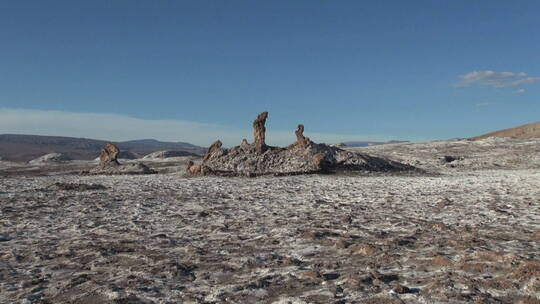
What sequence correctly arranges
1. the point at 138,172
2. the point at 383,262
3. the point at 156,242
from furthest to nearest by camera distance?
1. the point at 138,172
2. the point at 156,242
3. the point at 383,262

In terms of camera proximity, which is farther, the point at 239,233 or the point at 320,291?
the point at 239,233

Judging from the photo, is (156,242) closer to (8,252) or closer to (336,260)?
(8,252)

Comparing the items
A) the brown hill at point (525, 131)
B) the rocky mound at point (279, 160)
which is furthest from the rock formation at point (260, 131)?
the brown hill at point (525, 131)

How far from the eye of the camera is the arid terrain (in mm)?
4898

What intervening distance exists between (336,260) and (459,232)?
2.90 meters

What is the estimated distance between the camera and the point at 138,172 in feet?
85.0

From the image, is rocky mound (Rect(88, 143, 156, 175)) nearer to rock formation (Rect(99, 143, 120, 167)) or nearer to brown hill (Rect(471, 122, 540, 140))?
rock formation (Rect(99, 143, 120, 167))

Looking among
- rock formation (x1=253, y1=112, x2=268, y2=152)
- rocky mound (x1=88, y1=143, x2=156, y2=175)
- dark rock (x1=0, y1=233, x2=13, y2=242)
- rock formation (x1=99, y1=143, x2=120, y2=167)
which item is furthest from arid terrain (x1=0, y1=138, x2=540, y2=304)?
rock formation (x1=99, y1=143, x2=120, y2=167)

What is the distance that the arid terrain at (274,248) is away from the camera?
490cm

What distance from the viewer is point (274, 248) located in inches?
275

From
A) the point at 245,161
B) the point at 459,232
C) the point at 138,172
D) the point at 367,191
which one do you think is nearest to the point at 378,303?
the point at 459,232

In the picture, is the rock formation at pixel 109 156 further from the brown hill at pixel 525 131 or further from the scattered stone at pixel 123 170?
the brown hill at pixel 525 131

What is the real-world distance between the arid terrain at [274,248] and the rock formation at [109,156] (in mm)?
14143

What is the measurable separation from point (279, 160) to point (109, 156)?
40.1ft
